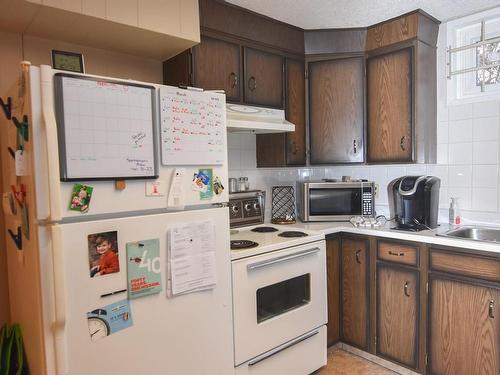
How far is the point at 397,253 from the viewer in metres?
2.22

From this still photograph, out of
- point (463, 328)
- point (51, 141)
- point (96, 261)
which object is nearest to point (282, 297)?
point (463, 328)

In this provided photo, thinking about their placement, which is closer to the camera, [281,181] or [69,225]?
[69,225]

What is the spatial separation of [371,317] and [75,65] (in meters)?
2.22

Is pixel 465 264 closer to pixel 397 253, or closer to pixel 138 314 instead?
pixel 397 253

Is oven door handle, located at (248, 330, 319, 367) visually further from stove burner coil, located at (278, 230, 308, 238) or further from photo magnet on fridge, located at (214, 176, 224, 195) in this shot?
photo magnet on fridge, located at (214, 176, 224, 195)

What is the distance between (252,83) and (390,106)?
99 cm

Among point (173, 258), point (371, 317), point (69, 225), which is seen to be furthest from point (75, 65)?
point (371, 317)

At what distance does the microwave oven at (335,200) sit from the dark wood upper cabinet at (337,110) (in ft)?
0.65

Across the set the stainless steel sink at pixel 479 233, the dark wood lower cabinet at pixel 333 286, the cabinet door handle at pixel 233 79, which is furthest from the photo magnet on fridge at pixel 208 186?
the stainless steel sink at pixel 479 233

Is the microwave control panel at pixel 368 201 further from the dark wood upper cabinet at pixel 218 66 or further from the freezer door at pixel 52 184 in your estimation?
the freezer door at pixel 52 184

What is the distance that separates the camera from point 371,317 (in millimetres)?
2385

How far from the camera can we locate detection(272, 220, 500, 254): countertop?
188 cm

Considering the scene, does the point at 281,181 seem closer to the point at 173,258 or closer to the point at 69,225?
the point at 173,258

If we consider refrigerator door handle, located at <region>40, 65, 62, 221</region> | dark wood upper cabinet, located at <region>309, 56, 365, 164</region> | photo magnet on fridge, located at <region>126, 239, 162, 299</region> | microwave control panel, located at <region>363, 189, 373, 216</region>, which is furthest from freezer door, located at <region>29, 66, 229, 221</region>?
microwave control panel, located at <region>363, 189, 373, 216</region>
